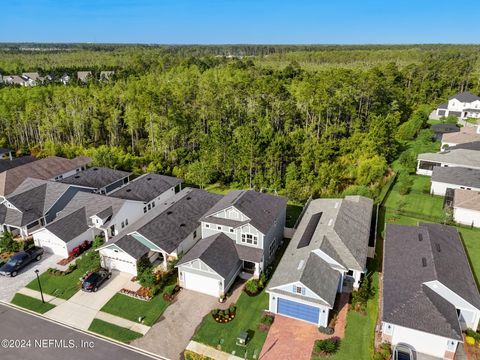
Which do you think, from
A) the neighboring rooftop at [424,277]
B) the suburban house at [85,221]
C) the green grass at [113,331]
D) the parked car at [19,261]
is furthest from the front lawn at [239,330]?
the parked car at [19,261]

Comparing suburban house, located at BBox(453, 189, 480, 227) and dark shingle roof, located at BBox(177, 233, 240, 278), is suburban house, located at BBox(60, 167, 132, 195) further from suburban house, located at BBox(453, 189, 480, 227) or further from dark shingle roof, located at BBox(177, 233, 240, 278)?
suburban house, located at BBox(453, 189, 480, 227)

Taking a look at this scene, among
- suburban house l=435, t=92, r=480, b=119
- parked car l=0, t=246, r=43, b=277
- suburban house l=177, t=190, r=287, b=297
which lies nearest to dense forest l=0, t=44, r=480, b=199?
suburban house l=435, t=92, r=480, b=119

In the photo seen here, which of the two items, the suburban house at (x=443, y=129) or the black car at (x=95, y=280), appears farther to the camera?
the suburban house at (x=443, y=129)

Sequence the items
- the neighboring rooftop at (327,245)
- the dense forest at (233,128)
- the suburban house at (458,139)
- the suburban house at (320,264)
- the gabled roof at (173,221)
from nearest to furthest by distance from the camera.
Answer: the suburban house at (320,264), the neighboring rooftop at (327,245), the gabled roof at (173,221), the dense forest at (233,128), the suburban house at (458,139)

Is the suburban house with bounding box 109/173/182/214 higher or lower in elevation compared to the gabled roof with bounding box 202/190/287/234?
lower

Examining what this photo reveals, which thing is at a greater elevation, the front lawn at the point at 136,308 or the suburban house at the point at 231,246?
the suburban house at the point at 231,246

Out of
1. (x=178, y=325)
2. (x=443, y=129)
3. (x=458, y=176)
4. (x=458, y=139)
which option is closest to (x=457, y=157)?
(x=458, y=176)

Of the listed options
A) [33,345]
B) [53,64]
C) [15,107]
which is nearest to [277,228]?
[33,345]

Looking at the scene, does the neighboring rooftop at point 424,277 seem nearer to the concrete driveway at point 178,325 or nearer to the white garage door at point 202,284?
the white garage door at point 202,284
